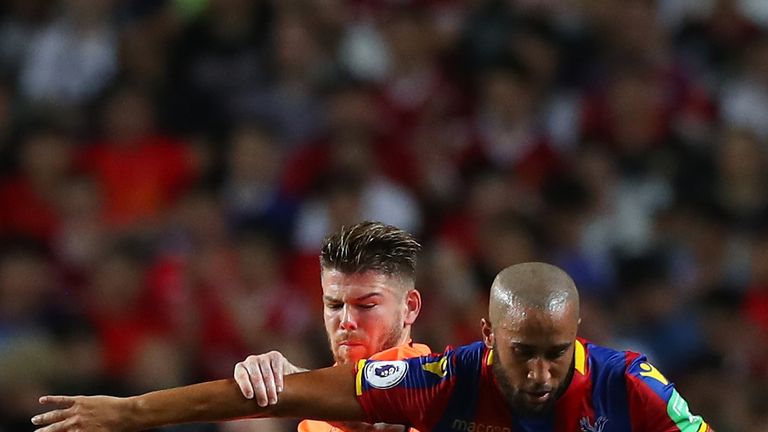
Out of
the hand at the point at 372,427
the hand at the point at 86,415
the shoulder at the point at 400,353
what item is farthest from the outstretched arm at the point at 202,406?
the shoulder at the point at 400,353

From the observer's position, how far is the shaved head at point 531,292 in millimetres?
4160

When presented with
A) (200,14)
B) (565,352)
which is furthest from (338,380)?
(200,14)

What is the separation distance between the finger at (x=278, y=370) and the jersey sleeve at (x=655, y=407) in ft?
3.44

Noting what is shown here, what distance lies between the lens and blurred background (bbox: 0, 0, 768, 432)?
331 inches

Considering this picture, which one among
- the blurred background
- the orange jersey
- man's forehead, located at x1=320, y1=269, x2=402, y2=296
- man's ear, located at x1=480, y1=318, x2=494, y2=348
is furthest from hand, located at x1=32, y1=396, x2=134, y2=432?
the blurred background

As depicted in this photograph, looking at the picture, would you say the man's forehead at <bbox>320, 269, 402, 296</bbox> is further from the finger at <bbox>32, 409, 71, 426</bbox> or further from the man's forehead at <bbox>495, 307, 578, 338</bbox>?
the finger at <bbox>32, 409, 71, 426</bbox>

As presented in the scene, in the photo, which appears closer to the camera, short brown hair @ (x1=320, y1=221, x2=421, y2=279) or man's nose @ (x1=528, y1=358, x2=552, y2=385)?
man's nose @ (x1=528, y1=358, x2=552, y2=385)

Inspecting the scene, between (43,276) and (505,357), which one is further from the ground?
(43,276)

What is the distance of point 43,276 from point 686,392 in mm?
3856

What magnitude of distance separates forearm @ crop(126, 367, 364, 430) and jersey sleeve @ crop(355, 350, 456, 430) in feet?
0.15

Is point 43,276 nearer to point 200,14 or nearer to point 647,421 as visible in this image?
point 200,14

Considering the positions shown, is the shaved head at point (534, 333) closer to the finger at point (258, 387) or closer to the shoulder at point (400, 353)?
the shoulder at point (400, 353)

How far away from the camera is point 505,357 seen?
425 cm

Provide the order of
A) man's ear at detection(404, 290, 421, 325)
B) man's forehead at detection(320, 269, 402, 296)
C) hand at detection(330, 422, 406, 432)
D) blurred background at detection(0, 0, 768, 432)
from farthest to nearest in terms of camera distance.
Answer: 1. blurred background at detection(0, 0, 768, 432)
2. man's ear at detection(404, 290, 421, 325)
3. man's forehead at detection(320, 269, 402, 296)
4. hand at detection(330, 422, 406, 432)
